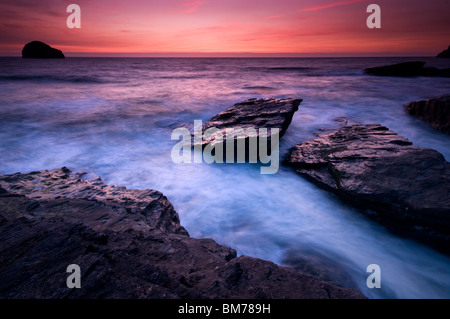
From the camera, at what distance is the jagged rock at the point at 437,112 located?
24.4 feet

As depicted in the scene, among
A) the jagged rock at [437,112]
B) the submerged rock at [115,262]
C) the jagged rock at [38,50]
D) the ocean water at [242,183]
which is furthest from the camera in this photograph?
the jagged rock at [38,50]

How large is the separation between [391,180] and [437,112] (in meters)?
6.09

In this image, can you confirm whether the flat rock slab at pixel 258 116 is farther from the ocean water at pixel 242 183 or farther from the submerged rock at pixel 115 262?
the submerged rock at pixel 115 262

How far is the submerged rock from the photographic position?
1.69 metres

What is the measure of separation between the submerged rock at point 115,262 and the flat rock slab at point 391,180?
7.85 ft

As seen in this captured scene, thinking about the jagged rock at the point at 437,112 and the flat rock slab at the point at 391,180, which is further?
the jagged rock at the point at 437,112

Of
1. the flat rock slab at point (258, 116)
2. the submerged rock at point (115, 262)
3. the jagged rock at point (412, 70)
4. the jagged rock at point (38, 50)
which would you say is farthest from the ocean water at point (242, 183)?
the jagged rock at point (38, 50)

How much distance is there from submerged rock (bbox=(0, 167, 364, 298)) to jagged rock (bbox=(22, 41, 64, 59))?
365ft

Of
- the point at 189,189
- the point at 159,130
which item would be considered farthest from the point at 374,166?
the point at 159,130

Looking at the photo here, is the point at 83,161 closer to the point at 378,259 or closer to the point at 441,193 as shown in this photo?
the point at 378,259

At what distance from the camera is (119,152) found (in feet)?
22.5

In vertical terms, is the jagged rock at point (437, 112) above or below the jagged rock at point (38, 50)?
below

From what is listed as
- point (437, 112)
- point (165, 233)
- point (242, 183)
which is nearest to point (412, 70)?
point (437, 112)
